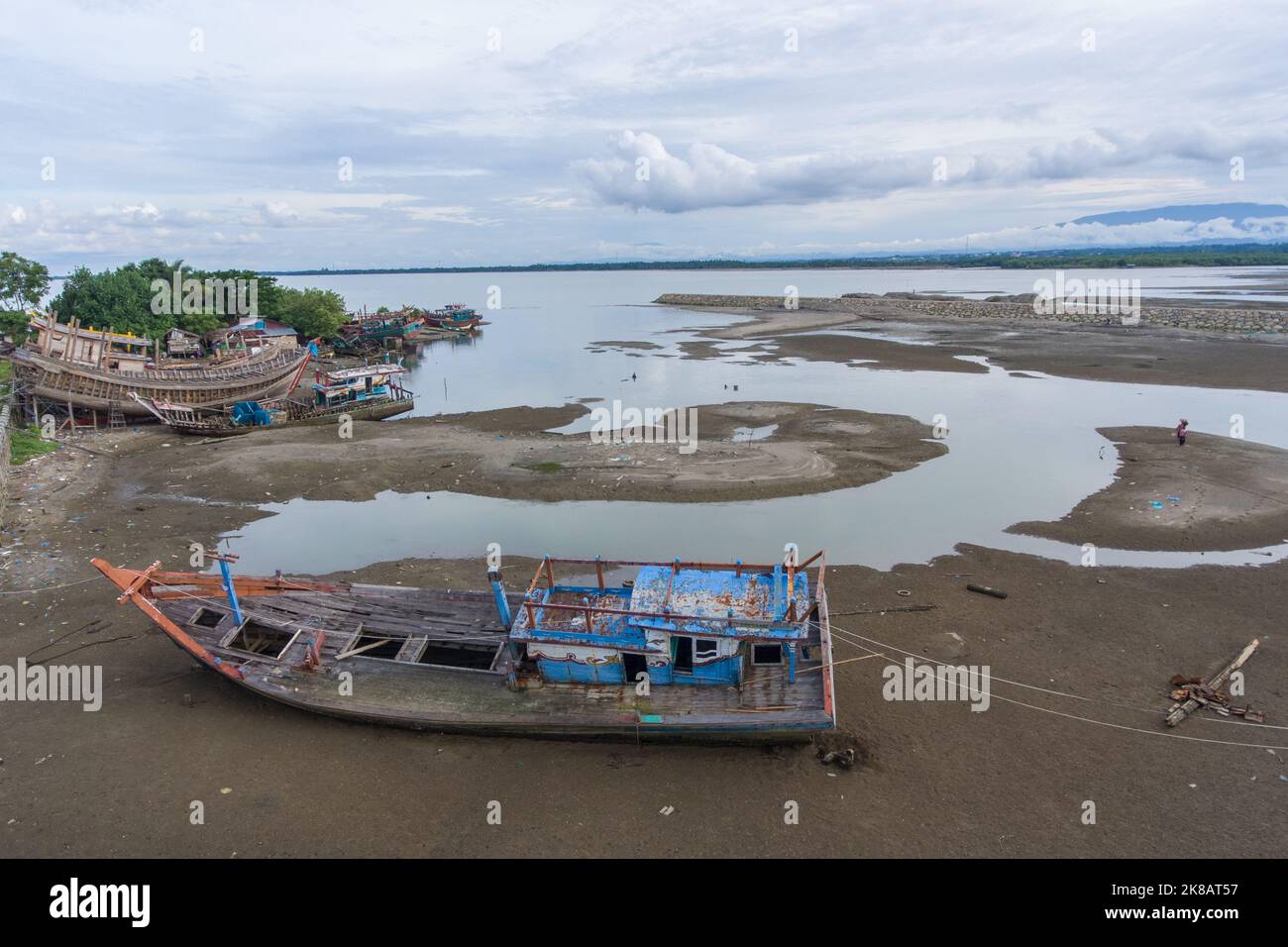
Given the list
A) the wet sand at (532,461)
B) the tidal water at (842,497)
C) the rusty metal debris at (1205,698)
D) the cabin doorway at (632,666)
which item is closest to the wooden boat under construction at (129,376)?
the wet sand at (532,461)

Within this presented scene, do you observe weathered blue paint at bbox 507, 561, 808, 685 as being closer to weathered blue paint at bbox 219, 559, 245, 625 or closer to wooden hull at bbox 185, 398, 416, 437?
weathered blue paint at bbox 219, 559, 245, 625

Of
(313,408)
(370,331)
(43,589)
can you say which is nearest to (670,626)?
(43,589)

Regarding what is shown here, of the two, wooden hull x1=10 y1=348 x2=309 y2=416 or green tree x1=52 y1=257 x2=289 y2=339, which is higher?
green tree x1=52 y1=257 x2=289 y2=339

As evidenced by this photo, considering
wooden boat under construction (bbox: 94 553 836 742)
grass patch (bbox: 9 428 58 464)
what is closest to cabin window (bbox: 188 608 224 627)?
wooden boat under construction (bbox: 94 553 836 742)

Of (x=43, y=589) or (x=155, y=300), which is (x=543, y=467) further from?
(x=155, y=300)
